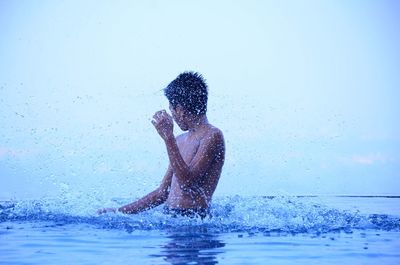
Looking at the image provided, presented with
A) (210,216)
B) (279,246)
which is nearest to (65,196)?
(210,216)

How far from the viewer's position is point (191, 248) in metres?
5.34

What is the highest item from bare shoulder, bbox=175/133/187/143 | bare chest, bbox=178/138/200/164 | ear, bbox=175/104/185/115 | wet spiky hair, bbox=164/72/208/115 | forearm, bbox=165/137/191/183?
wet spiky hair, bbox=164/72/208/115

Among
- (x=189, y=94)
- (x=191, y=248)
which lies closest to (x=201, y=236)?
(x=191, y=248)

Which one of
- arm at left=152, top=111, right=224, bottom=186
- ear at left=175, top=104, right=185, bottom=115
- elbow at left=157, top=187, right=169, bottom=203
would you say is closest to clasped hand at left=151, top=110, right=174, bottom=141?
arm at left=152, top=111, right=224, bottom=186

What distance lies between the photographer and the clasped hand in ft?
22.5

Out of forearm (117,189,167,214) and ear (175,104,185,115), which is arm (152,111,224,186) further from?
forearm (117,189,167,214)

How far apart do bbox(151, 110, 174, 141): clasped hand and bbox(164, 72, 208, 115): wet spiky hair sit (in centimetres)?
44

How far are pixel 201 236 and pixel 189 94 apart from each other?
1.70 metres

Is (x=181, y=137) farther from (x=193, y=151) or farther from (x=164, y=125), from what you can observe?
(x=164, y=125)

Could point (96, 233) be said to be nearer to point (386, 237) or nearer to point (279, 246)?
point (279, 246)

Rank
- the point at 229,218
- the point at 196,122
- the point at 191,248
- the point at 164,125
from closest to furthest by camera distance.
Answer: the point at 191,248 → the point at 164,125 → the point at 196,122 → the point at 229,218

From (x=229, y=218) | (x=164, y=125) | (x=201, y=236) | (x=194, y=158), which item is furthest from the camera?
(x=229, y=218)

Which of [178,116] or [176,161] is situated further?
[178,116]

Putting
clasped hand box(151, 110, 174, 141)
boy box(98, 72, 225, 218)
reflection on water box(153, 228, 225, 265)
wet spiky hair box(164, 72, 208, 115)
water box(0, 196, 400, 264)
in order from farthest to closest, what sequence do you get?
wet spiky hair box(164, 72, 208, 115) < boy box(98, 72, 225, 218) < clasped hand box(151, 110, 174, 141) < water box(0, 196, 400, 264) < reflection on water box(153, 228, 225, 265)
